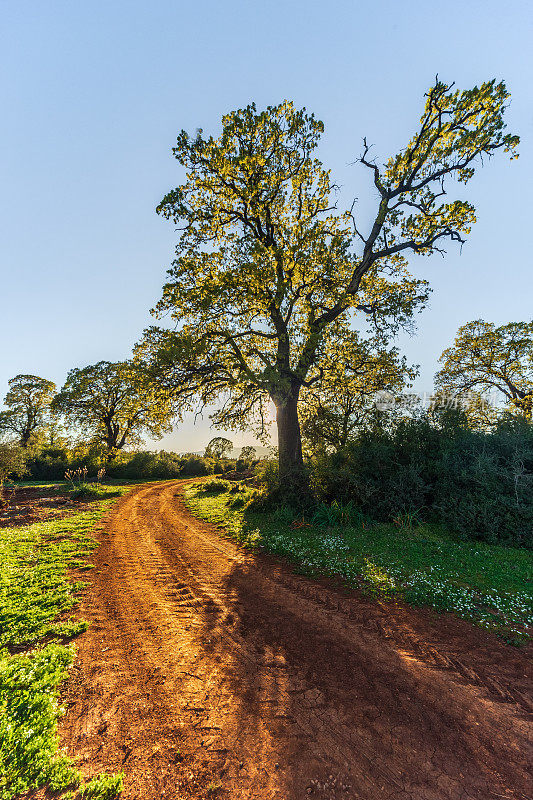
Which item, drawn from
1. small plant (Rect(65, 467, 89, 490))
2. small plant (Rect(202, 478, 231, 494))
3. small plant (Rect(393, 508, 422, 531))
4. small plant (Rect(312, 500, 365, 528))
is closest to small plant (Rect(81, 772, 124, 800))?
small plant (Rect(312, 500, 365, 528))

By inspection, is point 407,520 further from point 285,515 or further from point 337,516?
point 285,515

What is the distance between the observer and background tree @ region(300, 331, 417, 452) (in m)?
16.8

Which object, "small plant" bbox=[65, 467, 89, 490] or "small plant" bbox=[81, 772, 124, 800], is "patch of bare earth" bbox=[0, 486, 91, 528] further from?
"small plant" bbox=[81, 772, 124, 800]

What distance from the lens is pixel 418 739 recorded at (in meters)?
→ 3.12

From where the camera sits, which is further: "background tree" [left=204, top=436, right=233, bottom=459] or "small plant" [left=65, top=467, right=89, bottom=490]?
"small plant" [left=65, top=467, right=89, bottom=490]

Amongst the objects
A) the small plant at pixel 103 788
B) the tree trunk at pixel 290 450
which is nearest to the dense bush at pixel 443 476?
the tree trunk at pixel 290 450

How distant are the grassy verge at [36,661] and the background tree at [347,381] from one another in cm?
1208

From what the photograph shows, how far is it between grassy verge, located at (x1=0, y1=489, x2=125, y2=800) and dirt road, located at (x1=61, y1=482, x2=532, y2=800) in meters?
0.19

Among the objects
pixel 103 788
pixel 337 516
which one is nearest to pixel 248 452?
pixel 337 516

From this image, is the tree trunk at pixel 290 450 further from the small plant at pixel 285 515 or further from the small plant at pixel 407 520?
the small plant at pixel 407 520

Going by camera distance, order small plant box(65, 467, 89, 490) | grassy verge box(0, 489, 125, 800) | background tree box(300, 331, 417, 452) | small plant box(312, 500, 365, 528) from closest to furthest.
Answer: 1. grassy verge box(0, 489, 125, 800)
2. small plant box(312, 500, 365, 528)
3. background tree box(300, 331, 417, 452)
4. small plant box(65, 467, 89, 490)

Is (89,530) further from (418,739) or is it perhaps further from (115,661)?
(418,739)


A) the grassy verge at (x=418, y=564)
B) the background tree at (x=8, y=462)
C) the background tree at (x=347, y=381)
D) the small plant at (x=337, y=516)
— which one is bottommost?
the grassy verge at (x=418, y=564)

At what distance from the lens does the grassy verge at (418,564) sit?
225 inches
